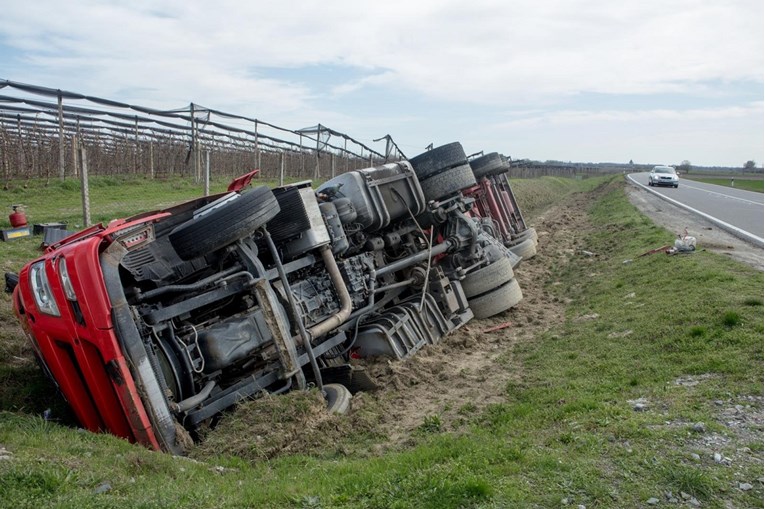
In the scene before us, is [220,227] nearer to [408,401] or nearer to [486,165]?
[408,401]

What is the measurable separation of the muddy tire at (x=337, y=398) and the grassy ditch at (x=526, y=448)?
4.6 inches

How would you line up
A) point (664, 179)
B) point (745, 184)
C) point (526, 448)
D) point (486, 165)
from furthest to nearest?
point (745, 184)
point (664, 179)
point (486, 165)
point (526, 448)

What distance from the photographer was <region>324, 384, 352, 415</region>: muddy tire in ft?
15.3

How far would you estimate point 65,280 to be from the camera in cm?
394

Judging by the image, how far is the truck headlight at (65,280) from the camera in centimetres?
390

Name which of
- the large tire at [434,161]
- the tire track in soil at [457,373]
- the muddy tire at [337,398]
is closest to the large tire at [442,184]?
the large tire at [434,161]

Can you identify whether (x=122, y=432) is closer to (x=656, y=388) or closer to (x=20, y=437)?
(x=20, y=437)

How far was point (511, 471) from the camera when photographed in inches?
130

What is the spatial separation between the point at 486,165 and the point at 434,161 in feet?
15.6

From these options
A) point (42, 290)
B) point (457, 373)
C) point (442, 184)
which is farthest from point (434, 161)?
point (42, 290)

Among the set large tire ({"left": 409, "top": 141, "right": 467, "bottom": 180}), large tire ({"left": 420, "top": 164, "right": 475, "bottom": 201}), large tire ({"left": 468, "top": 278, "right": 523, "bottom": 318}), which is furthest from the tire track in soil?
large tire ({"left": 409, "top": 141, "right": 467, "bottom": 180})

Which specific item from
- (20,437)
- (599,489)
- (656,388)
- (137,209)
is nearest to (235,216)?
(20,437)

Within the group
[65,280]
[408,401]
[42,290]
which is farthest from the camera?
[408,401]

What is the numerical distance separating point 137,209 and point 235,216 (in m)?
8.22
